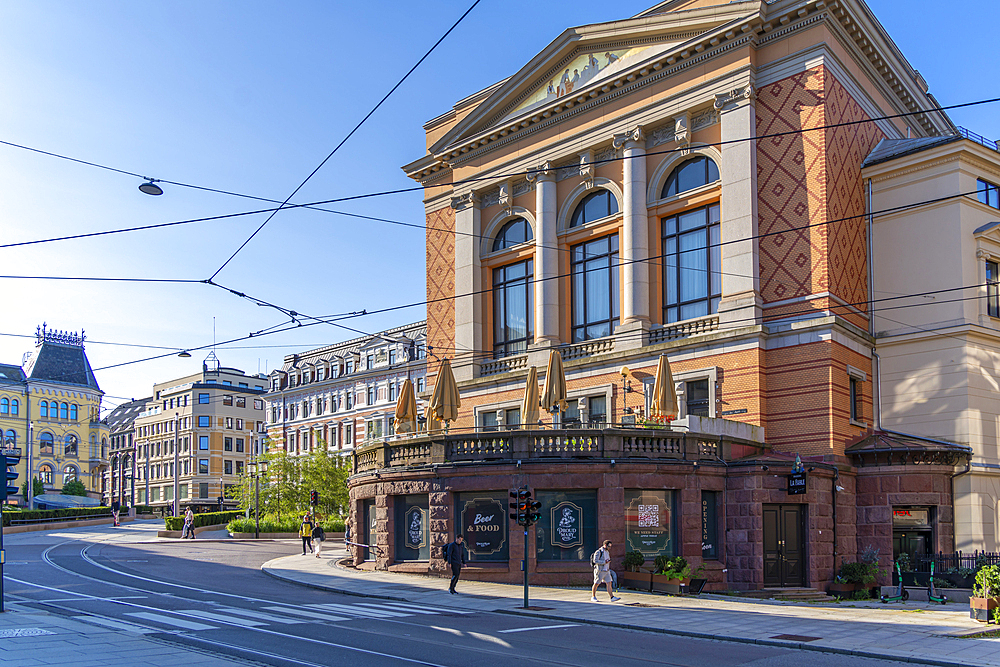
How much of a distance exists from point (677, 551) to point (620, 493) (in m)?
2.58

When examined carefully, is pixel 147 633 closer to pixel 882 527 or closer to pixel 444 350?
pixel 882 527

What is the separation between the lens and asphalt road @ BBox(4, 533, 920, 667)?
1438 centimetres

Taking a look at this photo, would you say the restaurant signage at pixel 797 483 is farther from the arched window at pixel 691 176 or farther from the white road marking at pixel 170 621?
the white road marking at pixel 170 621

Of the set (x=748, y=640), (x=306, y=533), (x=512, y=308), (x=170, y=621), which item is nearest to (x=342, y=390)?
(x=306, y=533)

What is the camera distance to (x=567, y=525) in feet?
87.4

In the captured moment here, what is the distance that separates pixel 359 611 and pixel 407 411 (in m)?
13.0

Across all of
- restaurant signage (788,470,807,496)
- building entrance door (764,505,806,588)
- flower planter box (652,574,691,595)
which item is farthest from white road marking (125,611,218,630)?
restaurant signage (788,470,807,496)

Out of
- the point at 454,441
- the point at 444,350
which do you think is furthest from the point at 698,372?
the point at 444,350

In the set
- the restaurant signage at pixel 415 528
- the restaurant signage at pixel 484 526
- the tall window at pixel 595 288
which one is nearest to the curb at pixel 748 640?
the restaurant signage at pixel 484 526

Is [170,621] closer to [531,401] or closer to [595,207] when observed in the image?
[531,401]

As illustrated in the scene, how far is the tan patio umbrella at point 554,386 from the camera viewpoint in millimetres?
30234

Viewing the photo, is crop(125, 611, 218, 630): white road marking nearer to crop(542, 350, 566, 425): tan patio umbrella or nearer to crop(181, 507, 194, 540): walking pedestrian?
crop(542, 350, 566, 425): tan patio umbrella

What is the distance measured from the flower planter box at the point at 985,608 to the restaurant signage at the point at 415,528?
16074 mm

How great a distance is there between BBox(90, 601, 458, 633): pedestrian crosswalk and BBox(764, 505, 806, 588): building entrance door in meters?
11.5
